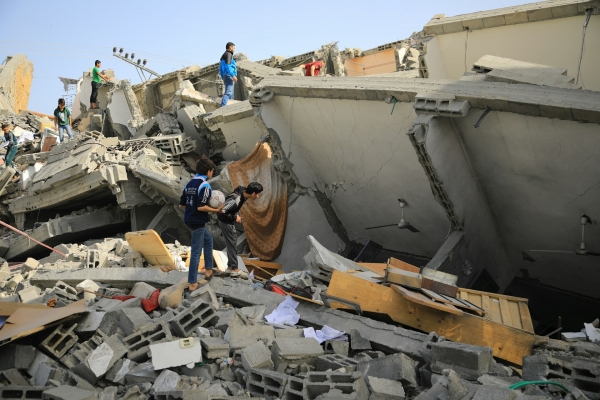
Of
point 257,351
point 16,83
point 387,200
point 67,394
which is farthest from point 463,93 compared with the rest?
point 16,83

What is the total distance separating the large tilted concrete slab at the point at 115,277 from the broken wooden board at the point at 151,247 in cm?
39

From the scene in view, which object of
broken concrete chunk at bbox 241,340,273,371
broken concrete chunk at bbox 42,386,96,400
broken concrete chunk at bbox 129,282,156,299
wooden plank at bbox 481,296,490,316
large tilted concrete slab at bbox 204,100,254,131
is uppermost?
large tilted concrete slab at bbox 204,100,254,131

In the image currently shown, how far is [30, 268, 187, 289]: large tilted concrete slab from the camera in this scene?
717 centimetres

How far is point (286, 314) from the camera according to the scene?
5.74 meters

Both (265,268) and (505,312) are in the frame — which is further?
(265,268)

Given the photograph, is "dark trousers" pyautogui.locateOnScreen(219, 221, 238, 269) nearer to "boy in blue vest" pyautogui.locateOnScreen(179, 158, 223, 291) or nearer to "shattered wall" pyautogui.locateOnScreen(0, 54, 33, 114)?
"boy in blue vest" pyautogui.locateOnScreen(179, 158, 223, 291)

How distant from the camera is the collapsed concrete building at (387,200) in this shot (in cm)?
505

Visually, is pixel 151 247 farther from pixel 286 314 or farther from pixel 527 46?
pixel 527 46

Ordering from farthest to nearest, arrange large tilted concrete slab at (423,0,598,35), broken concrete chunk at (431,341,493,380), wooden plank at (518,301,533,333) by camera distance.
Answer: large tilted concrete slab at (423,0,598,35) < wooden plank at (518,301,533,333) < broken concrete chunk at (431,341,493,380)

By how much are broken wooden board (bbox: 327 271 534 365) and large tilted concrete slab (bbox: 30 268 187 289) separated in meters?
2.33

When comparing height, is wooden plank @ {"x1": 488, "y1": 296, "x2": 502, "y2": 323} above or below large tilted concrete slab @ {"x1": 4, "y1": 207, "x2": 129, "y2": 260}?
below

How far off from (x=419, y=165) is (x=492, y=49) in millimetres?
4248

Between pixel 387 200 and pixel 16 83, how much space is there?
86.5 feet

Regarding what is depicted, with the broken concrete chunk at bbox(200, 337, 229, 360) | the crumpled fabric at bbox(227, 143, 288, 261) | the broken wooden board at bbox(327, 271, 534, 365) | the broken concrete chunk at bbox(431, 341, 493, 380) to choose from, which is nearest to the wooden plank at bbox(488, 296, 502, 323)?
the broken wooden board at bbox(327, 271, 534, 365)
